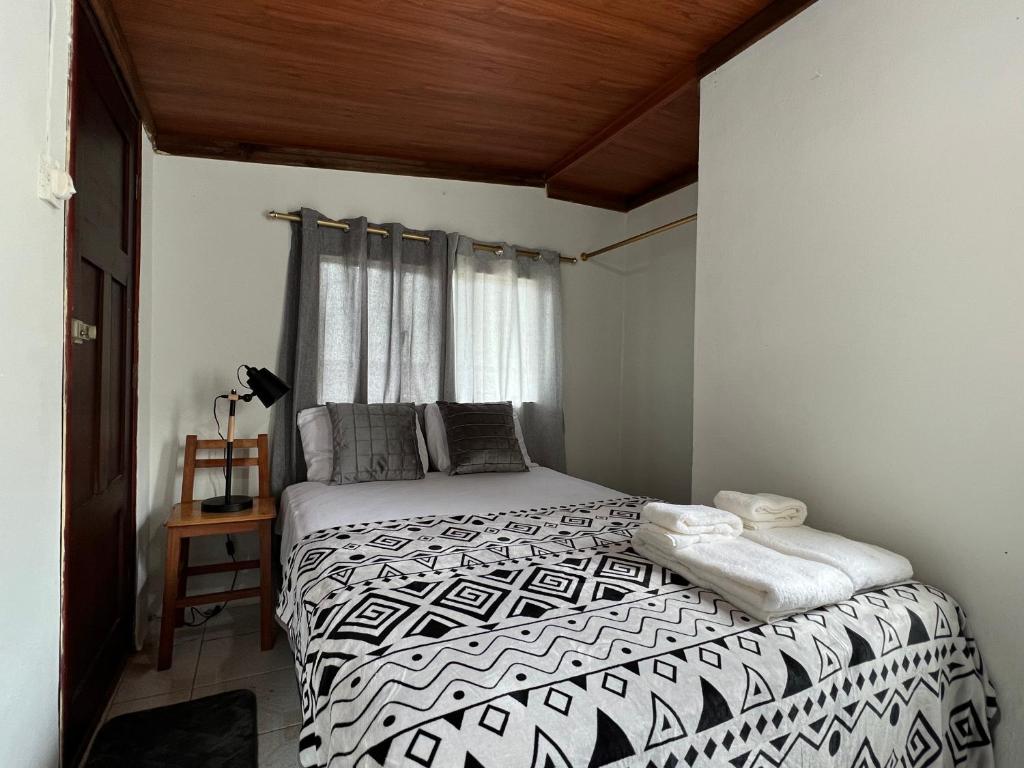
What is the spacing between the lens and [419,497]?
231cm

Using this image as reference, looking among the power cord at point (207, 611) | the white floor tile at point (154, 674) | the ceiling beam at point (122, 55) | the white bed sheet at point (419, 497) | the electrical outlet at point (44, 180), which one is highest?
the ceiling beam at point (122, 55)

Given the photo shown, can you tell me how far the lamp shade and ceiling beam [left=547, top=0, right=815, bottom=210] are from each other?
202 centimetres

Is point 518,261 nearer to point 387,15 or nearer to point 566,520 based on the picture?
point 387,15

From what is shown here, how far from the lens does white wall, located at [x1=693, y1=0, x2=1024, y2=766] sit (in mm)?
1366

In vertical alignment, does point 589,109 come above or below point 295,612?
above

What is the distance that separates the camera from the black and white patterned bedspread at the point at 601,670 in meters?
0.88

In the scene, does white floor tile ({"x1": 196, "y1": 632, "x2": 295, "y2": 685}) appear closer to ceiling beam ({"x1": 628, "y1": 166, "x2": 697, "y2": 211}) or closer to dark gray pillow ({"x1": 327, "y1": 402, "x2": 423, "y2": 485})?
dark gray pillow ({"x1": 327, "y1": 402, "x2": 423, "y2": 485})

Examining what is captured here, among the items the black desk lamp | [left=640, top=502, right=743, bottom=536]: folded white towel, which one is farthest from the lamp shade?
[left=640, top=502, right=743, bottom=536]: folded white towel

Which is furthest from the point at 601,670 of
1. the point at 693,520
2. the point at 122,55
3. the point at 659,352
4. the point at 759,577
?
the point at 659,352

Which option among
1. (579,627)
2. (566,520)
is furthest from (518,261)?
(579,627)

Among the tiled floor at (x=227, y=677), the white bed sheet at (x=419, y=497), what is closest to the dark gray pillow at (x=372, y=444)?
the white bed sheet at (x=419, y=497)

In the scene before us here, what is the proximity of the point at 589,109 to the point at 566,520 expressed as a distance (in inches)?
74.9

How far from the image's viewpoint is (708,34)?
2035 mm

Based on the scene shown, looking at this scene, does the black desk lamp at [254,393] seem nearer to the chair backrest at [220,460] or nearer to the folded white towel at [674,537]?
the chair backrest at [220,460]
